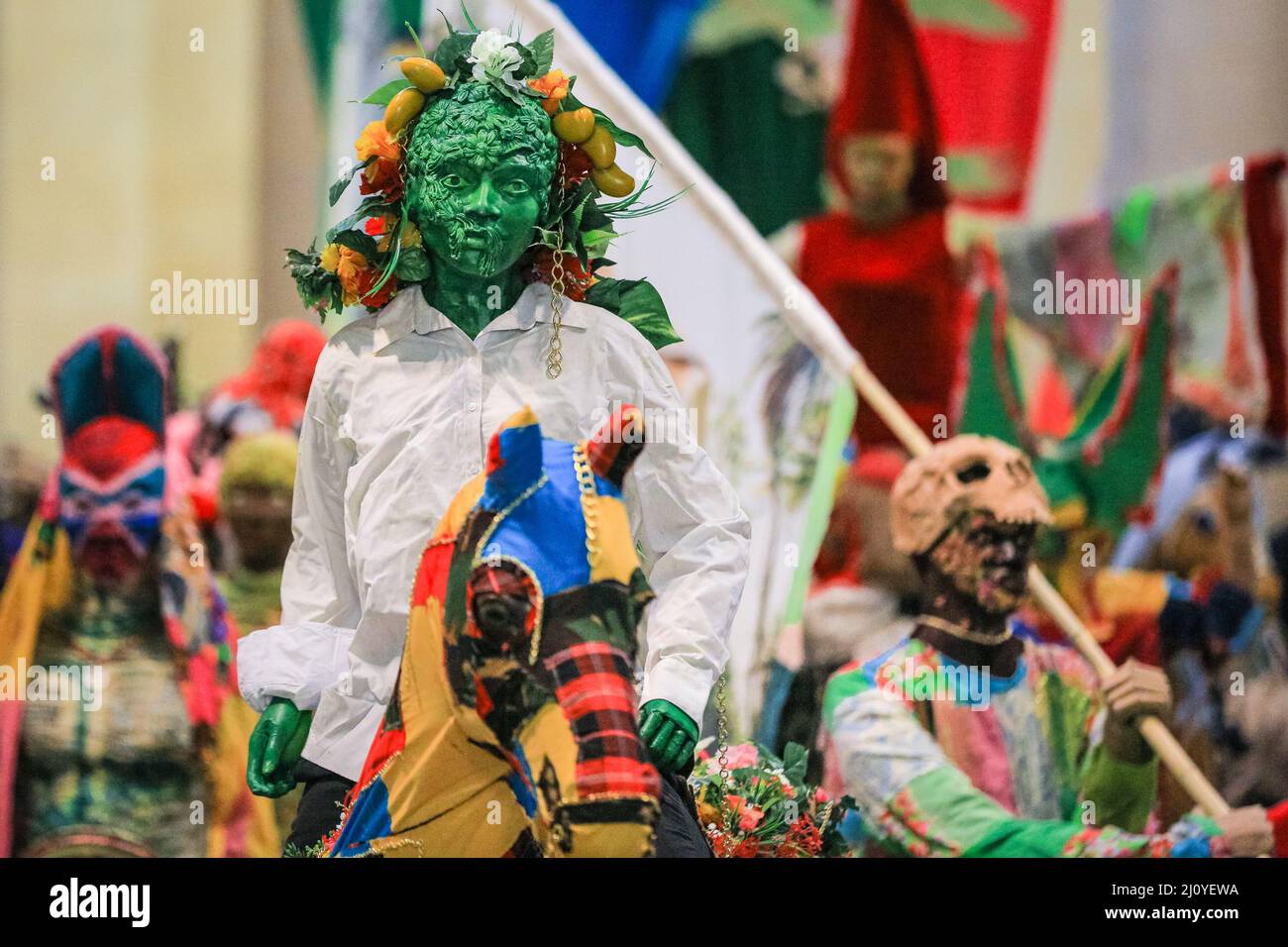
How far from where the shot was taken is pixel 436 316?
2598 mm

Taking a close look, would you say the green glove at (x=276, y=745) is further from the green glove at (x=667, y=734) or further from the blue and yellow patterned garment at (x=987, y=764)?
the blue and yellow patterned garment at (x=987, y=764)

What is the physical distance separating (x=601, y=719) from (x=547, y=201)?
90 cm

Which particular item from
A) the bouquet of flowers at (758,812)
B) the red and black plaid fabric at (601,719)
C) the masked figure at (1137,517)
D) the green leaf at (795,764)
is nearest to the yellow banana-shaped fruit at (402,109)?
the red and black plaid fabric at (601,719)

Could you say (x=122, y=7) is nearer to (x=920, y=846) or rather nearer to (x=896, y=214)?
(x=896, y=214)

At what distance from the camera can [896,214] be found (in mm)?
4668

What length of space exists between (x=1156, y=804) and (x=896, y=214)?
152cm

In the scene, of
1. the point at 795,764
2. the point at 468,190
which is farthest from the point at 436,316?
the point at 795,764

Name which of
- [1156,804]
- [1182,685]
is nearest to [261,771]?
[1156,804]

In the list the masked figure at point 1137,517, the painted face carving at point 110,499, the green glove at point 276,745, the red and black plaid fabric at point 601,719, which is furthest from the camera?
the masked figure at point 1137,517

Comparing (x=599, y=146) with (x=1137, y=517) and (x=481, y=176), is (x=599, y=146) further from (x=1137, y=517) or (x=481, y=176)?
(x=1137, y=517)

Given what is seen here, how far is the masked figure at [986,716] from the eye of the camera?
12.1 feet
